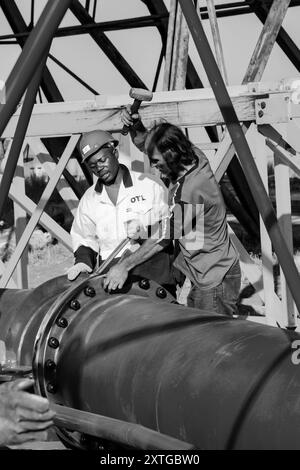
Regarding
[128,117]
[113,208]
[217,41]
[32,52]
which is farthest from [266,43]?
[32,52]

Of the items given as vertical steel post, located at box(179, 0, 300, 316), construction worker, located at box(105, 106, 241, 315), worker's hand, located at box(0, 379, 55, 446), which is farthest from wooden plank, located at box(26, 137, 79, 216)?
worker's hand, located at box(0, 379, 55, 446)

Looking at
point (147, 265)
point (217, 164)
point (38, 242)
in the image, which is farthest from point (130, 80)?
point (147, 265)

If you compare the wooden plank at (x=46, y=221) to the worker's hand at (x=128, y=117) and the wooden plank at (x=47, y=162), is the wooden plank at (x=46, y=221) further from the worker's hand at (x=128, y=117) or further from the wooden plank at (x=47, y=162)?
the worker's hand at (x=128, y=117)

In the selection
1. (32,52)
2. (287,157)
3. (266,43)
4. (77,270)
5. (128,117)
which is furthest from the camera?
(266,43)

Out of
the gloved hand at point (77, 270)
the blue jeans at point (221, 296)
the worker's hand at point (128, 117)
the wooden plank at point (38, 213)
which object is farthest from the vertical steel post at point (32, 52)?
the wooden plank at point (38, 213)

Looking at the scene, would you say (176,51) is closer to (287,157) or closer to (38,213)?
(287,157)

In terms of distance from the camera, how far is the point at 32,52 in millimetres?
2598

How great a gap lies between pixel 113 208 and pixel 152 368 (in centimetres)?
228

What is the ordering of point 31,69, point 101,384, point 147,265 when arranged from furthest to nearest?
point 147,265, point 101,384, point 31,69

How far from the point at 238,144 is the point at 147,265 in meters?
2.25

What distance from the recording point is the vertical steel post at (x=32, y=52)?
2.54 m

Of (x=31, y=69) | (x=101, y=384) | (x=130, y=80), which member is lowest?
(x=101, y=384)

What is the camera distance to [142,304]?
12.4ft
